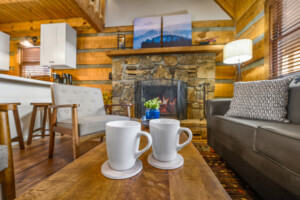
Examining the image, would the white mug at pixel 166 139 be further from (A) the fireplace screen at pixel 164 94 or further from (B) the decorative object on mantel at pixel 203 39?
(B) the decorative object on mantel at pixel 203 39

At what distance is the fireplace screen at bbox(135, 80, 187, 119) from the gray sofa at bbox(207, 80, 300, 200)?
134 centimetres

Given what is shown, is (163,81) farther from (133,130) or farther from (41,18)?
(41,18)

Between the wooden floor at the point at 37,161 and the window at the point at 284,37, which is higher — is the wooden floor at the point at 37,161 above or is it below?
below

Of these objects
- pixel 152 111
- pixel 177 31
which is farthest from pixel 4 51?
pixel 152 111

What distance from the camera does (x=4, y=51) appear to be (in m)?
3.22

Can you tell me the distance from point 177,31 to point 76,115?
259 centimetres

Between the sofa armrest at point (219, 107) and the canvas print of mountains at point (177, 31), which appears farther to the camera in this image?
the canvas print of mountains at point (177, 31)

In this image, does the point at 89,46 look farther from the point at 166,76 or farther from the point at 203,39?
the point at 203,39

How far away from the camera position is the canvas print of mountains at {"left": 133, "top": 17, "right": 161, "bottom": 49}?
9.55ft

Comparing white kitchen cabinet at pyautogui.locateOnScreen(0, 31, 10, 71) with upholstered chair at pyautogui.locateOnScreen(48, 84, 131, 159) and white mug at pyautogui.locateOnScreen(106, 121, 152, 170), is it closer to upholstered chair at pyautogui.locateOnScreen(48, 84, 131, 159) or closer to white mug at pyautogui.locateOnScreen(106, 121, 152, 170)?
upholstered chair at pyautogui.locateOnScreen(48, 84, 131, 159)

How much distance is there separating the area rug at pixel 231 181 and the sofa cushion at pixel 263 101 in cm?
49

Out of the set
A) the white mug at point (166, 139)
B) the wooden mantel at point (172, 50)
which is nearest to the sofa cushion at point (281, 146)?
the white mug at point (166, 139)

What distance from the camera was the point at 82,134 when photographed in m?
1.17

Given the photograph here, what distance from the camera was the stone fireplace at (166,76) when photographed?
269cm
